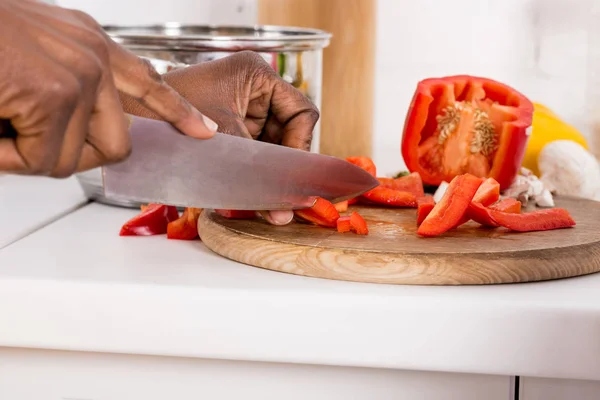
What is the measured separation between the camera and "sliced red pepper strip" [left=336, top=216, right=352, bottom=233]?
3.75ft

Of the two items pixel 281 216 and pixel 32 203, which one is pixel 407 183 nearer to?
pixel 281 216

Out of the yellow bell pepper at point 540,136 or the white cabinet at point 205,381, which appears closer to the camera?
the white cabinet at point 205,381

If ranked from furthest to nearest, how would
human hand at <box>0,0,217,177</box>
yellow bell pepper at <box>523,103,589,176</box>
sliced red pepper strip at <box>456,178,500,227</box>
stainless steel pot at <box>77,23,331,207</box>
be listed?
1. yellow bell pepper at <box>523,103,589,176</box>
2. stainless steel pot at <box>77,23,331,207</box>
3. sliced red pepper strip at <box>456,178,500,227</box>
4. human hand at <box>0,0,217,177</box>

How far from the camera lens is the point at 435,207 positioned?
1.14 metres

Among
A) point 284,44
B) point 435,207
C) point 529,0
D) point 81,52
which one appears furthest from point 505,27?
point 81,52

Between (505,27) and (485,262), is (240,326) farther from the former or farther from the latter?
(505,27)

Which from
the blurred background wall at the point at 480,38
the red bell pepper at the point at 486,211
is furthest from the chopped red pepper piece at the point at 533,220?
the blurred background wall at the point at 480,38

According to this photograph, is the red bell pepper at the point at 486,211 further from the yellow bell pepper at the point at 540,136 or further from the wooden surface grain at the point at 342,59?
the wooden surface grain at the point at 342,59

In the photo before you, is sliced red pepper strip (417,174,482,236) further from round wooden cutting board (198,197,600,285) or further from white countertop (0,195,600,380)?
white countertop (0,195,600,380)

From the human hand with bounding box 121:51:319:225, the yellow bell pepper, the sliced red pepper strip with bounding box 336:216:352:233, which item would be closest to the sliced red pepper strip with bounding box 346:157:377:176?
the human hand with bounding box 121:51:319:225

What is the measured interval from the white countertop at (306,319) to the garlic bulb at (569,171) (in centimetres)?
52

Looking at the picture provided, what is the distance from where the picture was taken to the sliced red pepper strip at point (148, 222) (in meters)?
1.28

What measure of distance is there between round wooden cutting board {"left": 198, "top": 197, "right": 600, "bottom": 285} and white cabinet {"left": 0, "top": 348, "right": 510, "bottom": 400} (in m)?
0.12

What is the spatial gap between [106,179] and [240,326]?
0.24m
